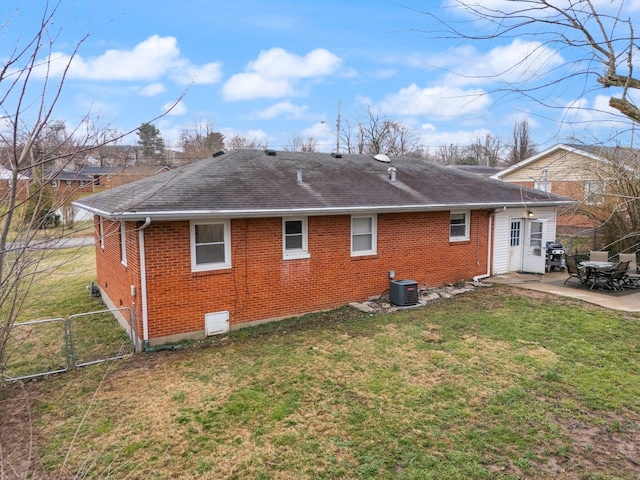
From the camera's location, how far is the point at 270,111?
24.5 metres

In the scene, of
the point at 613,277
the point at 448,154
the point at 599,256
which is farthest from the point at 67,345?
the point at 448,154

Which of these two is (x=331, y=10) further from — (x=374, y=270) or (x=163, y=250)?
(x=374, y=270)

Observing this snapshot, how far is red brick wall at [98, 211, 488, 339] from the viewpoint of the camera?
8398 millimetres

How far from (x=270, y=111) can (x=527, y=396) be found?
72.0ft

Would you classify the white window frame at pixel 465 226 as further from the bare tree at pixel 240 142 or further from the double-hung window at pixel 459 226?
the bare tree at pixel 240 142

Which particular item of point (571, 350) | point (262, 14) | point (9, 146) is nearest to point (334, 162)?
point (571, 350)

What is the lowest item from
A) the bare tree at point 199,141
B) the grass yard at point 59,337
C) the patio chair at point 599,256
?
the grass yard at point 59,337

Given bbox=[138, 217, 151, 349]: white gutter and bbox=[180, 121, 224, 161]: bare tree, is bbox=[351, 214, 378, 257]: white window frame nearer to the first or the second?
bbox=[138, 217, 151, 349]: white gutter

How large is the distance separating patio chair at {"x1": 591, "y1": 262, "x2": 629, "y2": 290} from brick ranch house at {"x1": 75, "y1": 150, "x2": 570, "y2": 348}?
2.20 meters

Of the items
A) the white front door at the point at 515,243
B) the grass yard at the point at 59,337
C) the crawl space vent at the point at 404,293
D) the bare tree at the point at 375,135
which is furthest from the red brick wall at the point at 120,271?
the bare tree at the point at 375,135

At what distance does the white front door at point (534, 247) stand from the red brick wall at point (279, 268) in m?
2.25

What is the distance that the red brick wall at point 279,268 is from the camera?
840 cm

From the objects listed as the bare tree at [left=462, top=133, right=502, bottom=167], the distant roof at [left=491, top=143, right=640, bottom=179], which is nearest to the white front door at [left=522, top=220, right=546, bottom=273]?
the distant roof at [left=491, top=143, right=640, bottom=179]

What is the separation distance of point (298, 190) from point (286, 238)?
1492 mm
